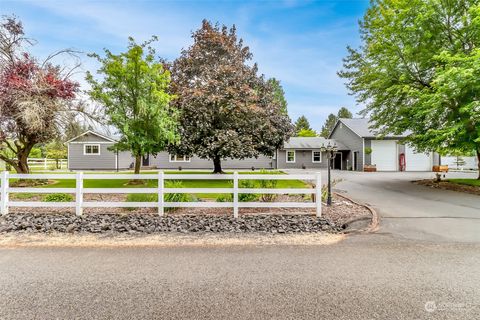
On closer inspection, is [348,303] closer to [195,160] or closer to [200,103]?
[200,103]

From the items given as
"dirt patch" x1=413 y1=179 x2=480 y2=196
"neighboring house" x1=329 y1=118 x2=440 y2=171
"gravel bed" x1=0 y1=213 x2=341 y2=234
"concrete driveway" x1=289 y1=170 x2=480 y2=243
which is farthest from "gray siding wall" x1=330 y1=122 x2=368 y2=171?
"gravel bed" x1=0 y1=213 x2=341 y2=234

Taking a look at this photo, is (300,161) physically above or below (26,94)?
below

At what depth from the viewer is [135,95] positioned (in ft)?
40.1

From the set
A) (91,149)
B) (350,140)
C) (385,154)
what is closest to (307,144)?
(350,140)

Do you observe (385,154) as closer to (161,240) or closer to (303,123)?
(161,240)

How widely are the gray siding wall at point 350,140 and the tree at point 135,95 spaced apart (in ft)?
69.9

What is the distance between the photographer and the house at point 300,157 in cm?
2670

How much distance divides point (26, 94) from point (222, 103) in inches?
339

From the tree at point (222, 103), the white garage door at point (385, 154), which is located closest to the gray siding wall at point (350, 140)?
the white garage door at point (385, 154)

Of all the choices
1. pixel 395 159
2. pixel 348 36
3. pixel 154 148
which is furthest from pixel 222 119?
pixel 395 159

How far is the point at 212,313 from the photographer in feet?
9.34

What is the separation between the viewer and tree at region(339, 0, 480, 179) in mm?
11023

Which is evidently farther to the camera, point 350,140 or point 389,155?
point 350,140

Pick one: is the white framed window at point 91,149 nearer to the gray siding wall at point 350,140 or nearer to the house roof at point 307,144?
the house roof at point 307,144
